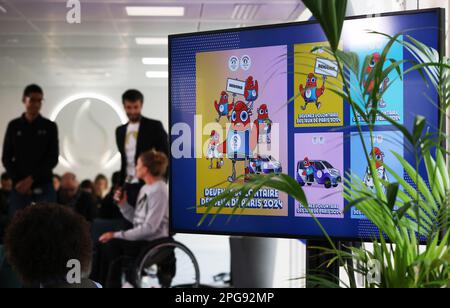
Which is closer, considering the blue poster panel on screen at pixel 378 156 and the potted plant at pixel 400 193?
→ the potted plant at pixel 400 193

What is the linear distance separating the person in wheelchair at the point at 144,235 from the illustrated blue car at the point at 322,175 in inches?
109

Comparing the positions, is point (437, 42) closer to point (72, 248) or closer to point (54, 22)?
point (72, 248)

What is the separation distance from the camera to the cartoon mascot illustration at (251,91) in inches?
80.9

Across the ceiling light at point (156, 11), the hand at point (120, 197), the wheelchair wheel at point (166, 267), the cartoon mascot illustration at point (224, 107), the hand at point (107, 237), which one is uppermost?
the ceiling light at point (156, 11)

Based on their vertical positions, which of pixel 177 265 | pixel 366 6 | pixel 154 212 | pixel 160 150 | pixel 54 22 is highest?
pixel 54 22

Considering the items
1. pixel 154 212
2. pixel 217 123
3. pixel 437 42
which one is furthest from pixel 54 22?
pixel 437 42

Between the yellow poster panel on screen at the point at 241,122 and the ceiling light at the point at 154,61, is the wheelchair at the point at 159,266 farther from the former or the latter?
the ceiling light at the point at 154,61

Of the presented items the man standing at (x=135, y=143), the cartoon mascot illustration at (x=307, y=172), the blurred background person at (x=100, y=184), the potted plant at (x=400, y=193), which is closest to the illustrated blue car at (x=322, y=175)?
the cartoon mascot illustration at (x=307, y=172)

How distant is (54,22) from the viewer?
625 centimetres

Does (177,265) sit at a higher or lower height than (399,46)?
lower

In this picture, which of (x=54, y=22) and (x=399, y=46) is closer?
(x=399, y=46)

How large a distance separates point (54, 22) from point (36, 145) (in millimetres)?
1680

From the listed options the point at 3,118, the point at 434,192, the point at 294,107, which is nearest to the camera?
the point at 434,192

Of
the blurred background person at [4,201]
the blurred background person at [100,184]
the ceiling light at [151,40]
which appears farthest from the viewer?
the blurred background person at [100,184]
